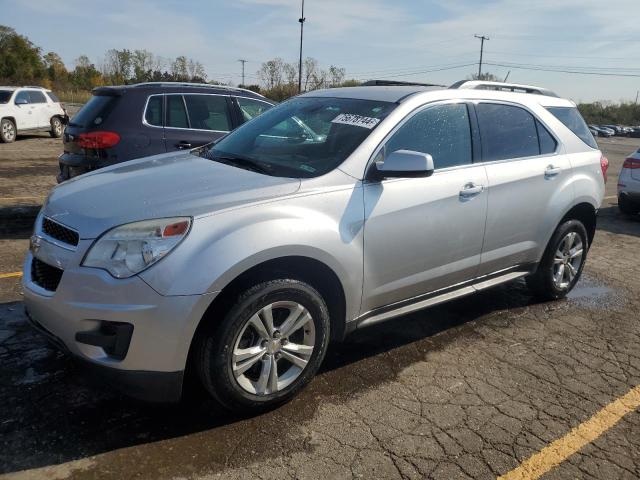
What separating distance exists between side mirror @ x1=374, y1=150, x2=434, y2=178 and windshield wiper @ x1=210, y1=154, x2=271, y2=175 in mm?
721

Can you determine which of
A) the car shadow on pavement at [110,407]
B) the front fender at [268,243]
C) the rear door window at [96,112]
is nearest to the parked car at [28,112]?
the rear door window at [96,112]

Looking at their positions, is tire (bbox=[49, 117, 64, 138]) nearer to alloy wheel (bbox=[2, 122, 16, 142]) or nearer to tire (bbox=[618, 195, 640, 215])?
alloy wheel (bbox=[2, 122, 16, 142])

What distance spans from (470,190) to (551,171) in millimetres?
1105

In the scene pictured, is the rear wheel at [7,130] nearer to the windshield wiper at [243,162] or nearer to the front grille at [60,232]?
the windshield wiper at [243,162]

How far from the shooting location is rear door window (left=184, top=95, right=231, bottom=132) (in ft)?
21.9

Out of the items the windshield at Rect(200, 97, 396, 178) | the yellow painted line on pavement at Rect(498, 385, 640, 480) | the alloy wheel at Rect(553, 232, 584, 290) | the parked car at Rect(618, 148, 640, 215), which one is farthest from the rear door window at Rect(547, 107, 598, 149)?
the parked car at Rect(618, 148, 640, 215)

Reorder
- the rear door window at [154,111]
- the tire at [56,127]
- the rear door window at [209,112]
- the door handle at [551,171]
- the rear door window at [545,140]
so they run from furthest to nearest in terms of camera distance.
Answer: the tire at [56,127]
the rear door window at [209,112]
the rear door window at [154,111]
the rear door window at [545,140]
the door handle at [551,171]

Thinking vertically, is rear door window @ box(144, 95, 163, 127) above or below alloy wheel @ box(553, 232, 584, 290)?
above

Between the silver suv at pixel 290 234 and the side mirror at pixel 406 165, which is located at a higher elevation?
the side mirror at pixel 406 165

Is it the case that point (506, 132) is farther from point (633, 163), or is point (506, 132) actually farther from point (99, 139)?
point (633, 163)

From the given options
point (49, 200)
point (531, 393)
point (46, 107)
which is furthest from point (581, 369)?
point (46, 107)

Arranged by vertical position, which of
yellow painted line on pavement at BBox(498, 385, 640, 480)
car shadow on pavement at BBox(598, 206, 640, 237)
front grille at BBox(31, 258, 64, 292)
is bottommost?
yellow painted line on pavement at BBox(498, 385, 640, 480)

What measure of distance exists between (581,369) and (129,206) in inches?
123

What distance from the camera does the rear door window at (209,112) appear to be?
6668 millimetres
